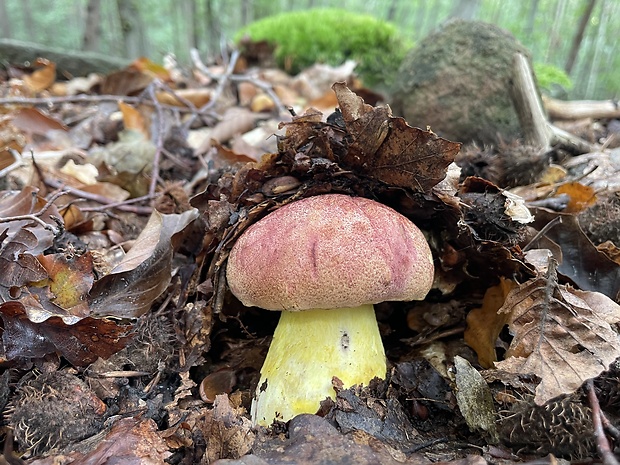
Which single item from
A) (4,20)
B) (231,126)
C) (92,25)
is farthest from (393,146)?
(4,20)

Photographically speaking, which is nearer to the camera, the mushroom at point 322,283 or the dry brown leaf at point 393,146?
the mushroom at point 322,283

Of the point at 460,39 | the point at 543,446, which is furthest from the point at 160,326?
the point at 460,39

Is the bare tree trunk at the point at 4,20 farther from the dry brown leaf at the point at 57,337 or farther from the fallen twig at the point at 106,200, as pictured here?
the dry brown leaf at the point at 57,337

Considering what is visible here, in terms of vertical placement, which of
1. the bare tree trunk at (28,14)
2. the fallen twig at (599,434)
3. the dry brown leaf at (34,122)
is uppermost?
the fallen twig at (599,434)

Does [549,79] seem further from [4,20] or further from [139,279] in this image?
[4,20]

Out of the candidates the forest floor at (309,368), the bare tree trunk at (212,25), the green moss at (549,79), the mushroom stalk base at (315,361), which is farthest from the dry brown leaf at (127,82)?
the bare tree trunk at (212,25)

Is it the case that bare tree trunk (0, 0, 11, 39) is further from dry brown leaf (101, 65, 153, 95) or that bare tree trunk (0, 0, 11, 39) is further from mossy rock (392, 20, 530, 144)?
mossy rock (392, 20, 530, 144)
